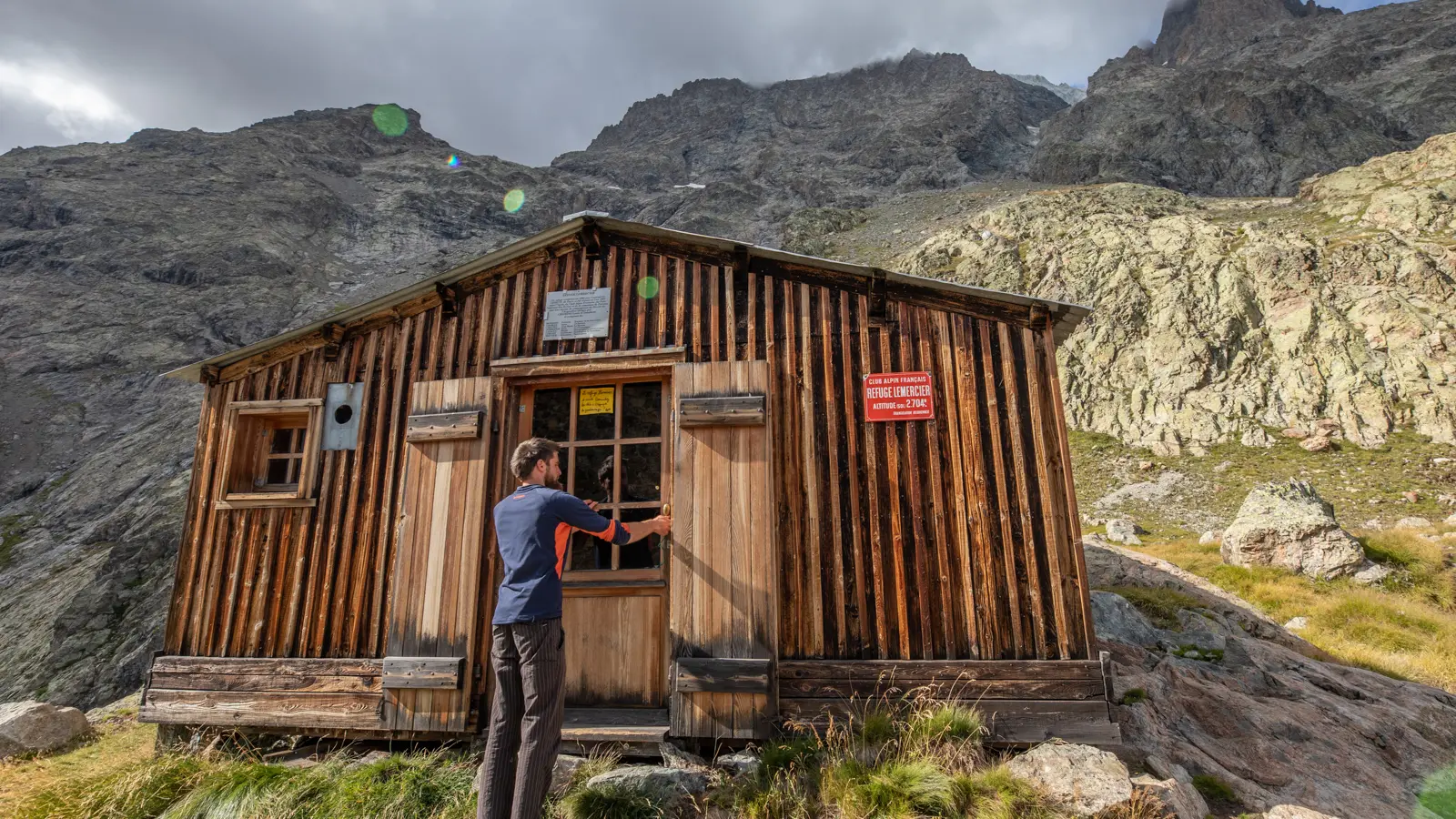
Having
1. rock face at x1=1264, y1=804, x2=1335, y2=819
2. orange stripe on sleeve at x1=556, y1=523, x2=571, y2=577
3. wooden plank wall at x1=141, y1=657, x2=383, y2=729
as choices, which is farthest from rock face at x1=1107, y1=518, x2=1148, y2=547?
wooden plank wall at x1=141, y1=657, x2=383, y2=729

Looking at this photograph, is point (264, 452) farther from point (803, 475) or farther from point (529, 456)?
point (803, 475)

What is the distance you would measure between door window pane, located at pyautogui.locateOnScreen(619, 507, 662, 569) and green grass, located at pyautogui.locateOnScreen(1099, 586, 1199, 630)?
21.8 feet

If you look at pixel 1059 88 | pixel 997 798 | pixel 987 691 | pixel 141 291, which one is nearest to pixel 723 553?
pixel 987 691

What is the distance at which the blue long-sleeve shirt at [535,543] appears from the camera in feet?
11.8

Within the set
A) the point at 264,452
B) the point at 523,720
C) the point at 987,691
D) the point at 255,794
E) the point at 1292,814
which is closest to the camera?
the point at 523,720

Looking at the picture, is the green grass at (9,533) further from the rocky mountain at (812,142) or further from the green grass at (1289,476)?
the green grass at (1289,476)

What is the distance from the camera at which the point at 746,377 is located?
528cm

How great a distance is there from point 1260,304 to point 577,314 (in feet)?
100

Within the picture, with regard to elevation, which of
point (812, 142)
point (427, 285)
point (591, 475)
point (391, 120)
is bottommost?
point (591, 475)

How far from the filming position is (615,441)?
18.5 feet

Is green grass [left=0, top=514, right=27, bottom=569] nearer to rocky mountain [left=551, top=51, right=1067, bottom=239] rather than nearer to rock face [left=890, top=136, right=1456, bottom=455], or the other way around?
rocky mountain [left=551, top=51, right=1067, bottom=239]

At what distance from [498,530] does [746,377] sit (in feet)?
7.46

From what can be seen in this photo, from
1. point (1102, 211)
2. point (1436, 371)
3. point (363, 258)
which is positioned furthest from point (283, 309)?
point (1436, 371)

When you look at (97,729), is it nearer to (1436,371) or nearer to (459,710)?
(459,710)
